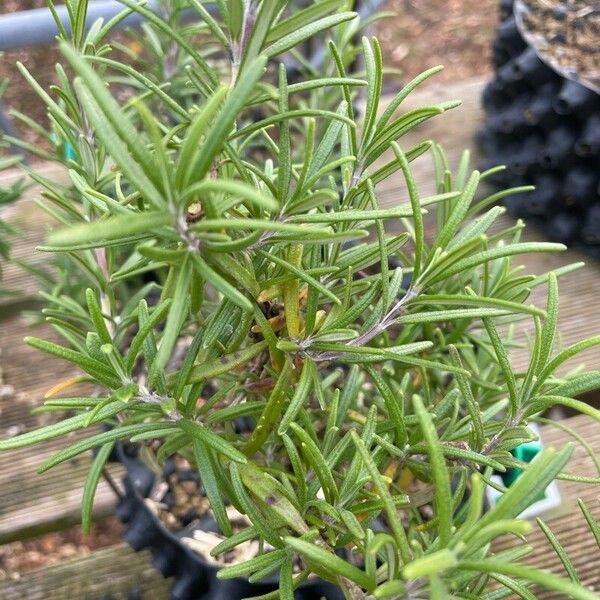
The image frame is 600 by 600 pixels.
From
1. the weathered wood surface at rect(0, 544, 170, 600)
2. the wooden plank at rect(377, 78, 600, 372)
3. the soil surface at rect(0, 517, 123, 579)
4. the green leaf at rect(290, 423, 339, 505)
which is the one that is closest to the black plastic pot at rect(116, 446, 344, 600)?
the weathered wood surface at rect(0, 544, 170, 600)

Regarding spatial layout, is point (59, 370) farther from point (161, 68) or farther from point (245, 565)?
point (245, 565)

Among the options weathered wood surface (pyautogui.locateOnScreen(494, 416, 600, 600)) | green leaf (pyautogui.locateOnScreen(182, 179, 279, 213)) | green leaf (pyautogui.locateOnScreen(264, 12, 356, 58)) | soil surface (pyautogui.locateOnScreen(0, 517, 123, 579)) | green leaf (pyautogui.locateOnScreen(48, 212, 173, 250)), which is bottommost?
soil surface (pyautogui.locateOnScreen(0, 517, 123, 579))

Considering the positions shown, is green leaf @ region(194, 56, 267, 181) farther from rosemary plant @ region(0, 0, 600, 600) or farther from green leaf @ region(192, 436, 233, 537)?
green leaf @ region(192, 436, 233, 537)

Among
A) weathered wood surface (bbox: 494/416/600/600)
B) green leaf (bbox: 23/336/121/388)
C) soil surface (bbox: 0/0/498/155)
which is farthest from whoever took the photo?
soil surface (bbox: 0/0/498/155)

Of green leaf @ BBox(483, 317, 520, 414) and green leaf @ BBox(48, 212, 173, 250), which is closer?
green leaf @ BBox(48, 212, 173, 250)

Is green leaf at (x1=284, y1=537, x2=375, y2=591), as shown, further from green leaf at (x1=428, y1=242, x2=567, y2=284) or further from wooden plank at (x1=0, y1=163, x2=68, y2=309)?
wooden plank at (x1=0, y1=163, x2=68, y2=309)

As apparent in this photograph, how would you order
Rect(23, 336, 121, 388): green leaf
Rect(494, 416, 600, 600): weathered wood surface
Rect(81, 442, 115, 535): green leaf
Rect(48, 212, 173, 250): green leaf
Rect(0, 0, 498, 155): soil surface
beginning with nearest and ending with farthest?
Rect(48, 212, 173, 250): green leaf
Rect(23, 336, 121, 388): green leaf
Rect(81, 442, 115, 535): green leaf
Rect(494, 416, 600, 600): weathered wood surface
Rect(0, 0, 498, 155): soil surface

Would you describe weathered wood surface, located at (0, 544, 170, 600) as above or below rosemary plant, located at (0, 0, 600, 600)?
below
